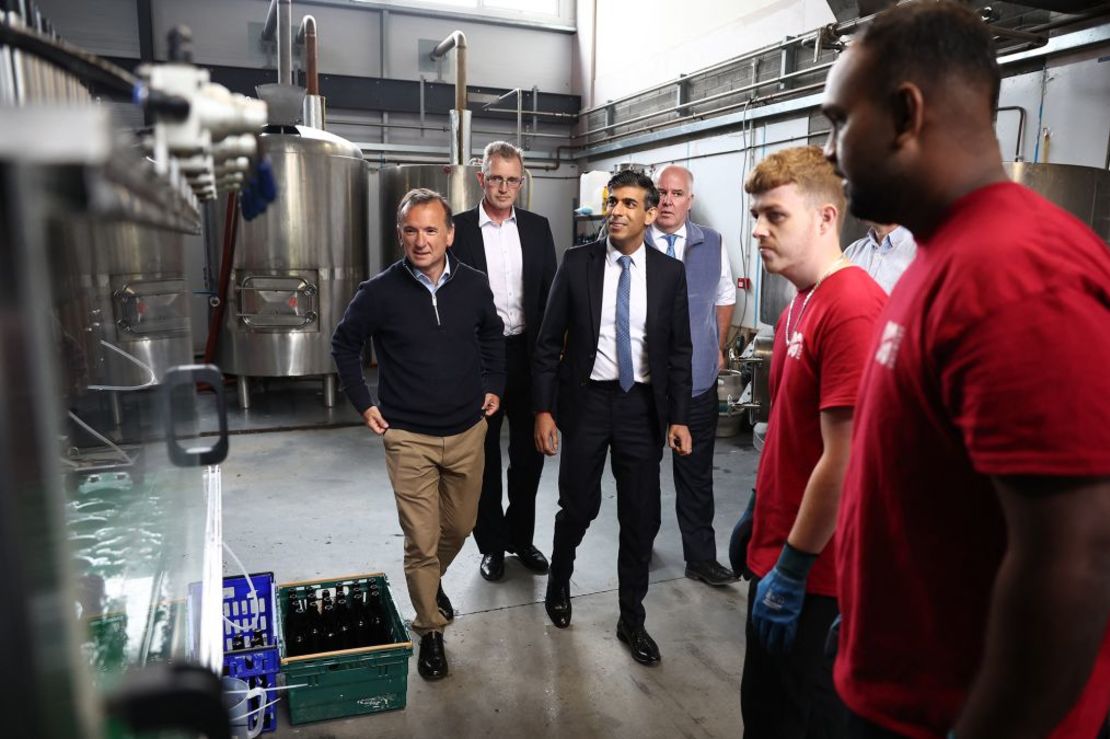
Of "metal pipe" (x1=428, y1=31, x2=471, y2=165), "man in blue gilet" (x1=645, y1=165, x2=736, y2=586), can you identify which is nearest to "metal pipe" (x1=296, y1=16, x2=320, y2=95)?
"metal pipe" (x1=428, y1=31, x2=471, y2=165)

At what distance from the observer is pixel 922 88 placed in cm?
79

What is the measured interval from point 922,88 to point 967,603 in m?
0.55

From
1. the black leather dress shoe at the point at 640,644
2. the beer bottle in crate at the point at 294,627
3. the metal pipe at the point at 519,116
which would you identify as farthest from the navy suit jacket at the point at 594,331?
the metal pipe at the point at 519,116

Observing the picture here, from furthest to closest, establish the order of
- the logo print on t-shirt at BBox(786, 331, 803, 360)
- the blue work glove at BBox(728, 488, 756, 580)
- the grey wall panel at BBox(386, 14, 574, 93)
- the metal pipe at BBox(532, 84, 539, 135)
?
the metal pipe at BBox(532, 84, 539, 135)
the grey wall panel at BBox(386, 14, 574, 93)
the blue work glove at BBox(728, 488, 756, 580)
the logo print on t-shirt at BBox(786, 331, 803, 360)

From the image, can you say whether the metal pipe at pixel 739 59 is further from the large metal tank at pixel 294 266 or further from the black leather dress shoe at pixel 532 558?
the large metal tank at pixel 294 266

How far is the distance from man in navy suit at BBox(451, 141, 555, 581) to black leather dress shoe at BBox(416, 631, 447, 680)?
620mm

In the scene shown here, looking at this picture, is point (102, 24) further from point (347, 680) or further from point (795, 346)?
point (795, 346)

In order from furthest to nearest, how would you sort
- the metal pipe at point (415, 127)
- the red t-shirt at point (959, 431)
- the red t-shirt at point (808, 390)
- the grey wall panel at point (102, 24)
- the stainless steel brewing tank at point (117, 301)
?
the metal pipe at point (415, 127) → the grey wall panel at point (102, 24) → the red t-shirt at point (808, 390) → the red t-shirt at point (959, 431) → the stainless steel brewing tank at point (117, 301)

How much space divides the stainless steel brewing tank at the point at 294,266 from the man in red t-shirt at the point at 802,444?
4224 millimetres

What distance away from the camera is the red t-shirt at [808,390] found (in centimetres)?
125

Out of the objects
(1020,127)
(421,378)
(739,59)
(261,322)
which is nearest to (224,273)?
(261,322)

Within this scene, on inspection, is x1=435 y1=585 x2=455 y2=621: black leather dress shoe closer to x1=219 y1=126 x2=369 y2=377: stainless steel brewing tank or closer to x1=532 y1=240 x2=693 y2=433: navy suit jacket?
x1=532 y1=240 x2=693 y2=433: navy suit jacket

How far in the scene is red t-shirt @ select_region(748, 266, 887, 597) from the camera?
1.25 m

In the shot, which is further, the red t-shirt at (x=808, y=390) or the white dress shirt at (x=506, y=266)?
the white dress shirt at (x=506, y=266)
